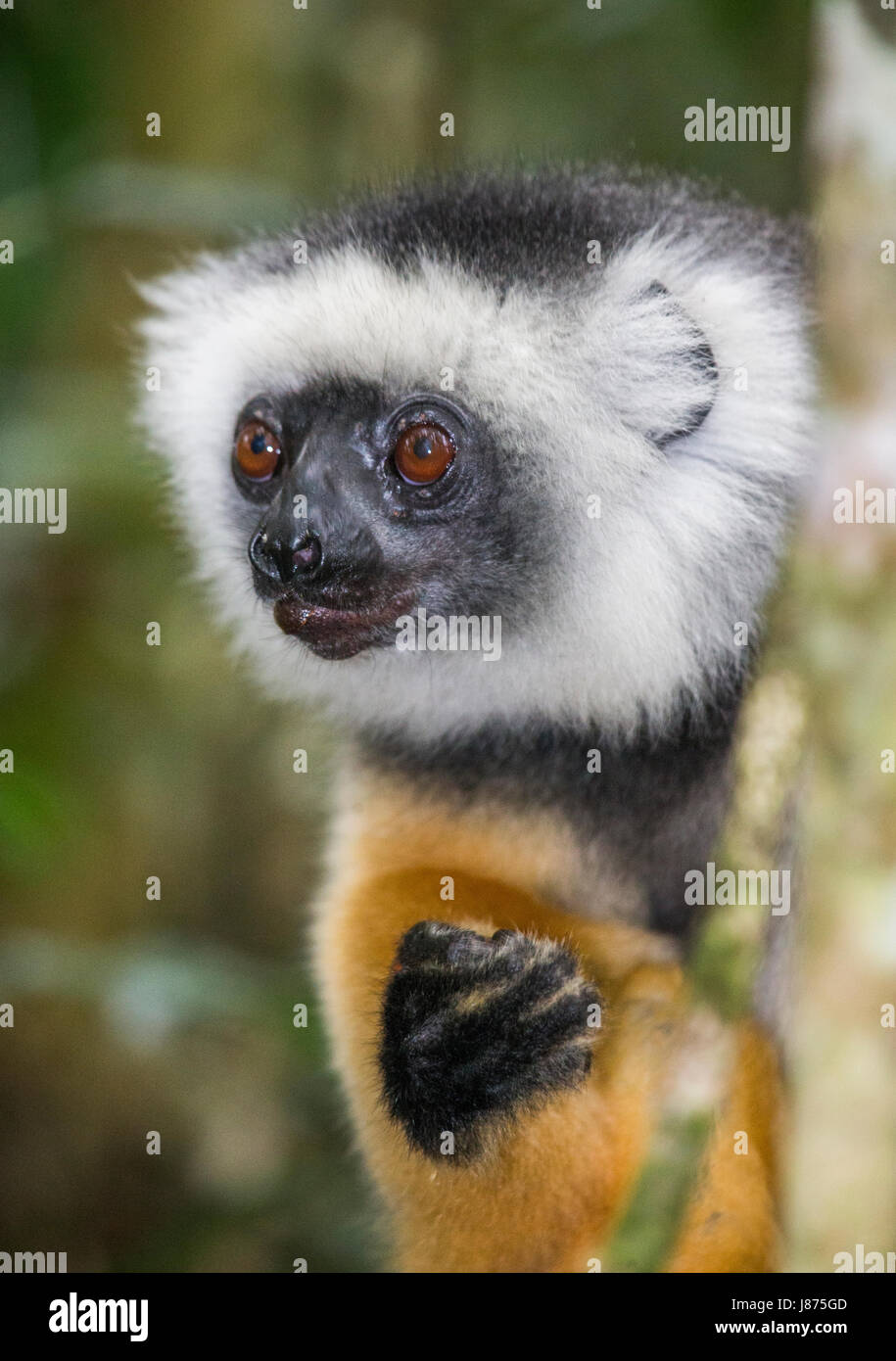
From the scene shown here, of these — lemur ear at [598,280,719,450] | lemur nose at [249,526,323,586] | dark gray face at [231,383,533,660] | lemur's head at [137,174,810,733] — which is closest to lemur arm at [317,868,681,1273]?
lemur's head at [137,174,810,733]

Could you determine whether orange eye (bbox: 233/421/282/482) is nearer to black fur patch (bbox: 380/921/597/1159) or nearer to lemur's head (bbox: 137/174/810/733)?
lemur's head (bbox: 137/174/810/733)

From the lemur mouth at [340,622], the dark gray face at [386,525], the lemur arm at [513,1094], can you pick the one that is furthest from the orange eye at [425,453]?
the lemur arm at [513,1094]

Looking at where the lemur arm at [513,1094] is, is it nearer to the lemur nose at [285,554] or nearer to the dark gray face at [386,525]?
the dark gray face at [386,525]

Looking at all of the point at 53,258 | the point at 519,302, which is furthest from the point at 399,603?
the point at 53,258

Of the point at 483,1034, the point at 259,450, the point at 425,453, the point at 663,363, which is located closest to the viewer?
the point at 483,1034

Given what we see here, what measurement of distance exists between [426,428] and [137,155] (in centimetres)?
225

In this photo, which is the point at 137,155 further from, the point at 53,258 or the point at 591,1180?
the point at 591,1180

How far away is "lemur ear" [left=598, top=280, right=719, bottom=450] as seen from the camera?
2404 mm

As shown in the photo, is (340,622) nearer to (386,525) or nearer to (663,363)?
(386,525)

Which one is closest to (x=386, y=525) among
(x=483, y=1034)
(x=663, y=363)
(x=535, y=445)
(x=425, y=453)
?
(x=425, y=453)

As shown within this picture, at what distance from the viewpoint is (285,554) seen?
8.07ft

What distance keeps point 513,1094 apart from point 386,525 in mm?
1022

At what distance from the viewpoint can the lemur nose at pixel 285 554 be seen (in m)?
2.45

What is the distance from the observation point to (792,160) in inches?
184
